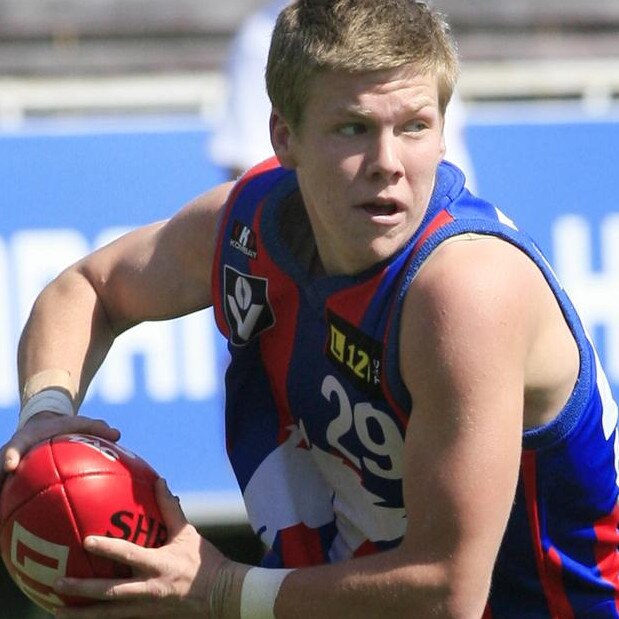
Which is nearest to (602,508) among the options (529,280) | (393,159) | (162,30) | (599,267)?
(529,280)

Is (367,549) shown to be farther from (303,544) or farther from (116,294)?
(116,294)

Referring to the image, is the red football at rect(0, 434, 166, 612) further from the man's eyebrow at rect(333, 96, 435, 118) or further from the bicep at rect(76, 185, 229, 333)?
the man's eyebrow at rect(333, 96, 435, 118)

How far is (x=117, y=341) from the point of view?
6117 millimetres

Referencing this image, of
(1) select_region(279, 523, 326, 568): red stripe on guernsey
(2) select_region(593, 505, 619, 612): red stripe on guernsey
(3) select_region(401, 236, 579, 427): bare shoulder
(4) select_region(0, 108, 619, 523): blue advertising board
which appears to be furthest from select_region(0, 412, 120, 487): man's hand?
(4) select_region(0, 108, 619, 523): blue advertising board

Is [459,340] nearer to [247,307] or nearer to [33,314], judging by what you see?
[247,307]

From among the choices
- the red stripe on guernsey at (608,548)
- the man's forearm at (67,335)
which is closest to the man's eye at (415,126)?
the red stripe on guernsey at (608,548)

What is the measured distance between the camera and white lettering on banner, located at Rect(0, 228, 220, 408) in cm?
605

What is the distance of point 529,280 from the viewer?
3025 mm

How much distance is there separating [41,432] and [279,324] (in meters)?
0.55

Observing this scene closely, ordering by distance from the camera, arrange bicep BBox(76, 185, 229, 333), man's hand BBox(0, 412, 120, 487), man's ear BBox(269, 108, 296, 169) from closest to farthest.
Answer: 1. man's ear BBox(269, 108, 296, 169)
2. man's hand BBox(0, 412, 120, 487)
3. bicep BBox(76, 185, 229, 333)

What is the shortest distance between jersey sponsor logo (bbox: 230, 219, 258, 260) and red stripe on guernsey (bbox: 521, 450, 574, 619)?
2.47 feet

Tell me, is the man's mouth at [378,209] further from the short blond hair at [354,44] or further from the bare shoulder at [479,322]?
the short blond hair at [354,44]

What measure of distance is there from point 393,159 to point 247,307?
0.69 meters

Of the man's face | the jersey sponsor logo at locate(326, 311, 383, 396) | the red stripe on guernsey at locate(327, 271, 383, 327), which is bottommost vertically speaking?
the jersey sponsor logo at locate(326, 311, 383, 396)
